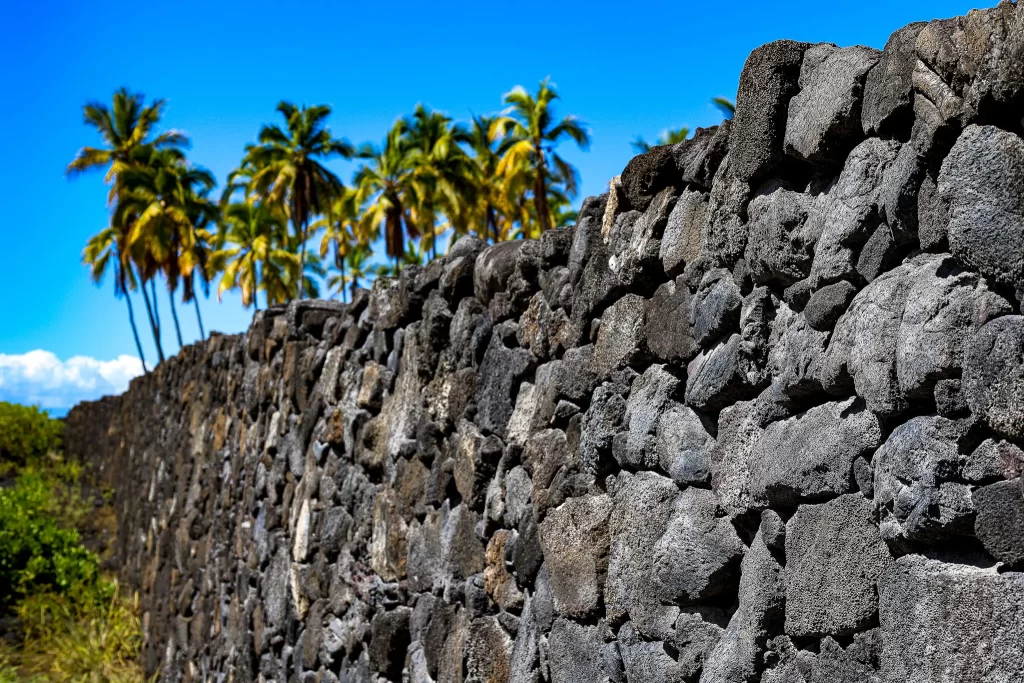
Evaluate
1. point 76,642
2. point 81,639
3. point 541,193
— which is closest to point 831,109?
point 76,642

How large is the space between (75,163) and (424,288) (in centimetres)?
2653

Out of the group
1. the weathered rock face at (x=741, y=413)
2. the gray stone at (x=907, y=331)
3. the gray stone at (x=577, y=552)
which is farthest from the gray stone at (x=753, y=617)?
the gray stone at (x=577, y=552)

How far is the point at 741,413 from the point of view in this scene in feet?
7.43

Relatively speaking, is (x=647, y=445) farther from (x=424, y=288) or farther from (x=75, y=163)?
(x=75, y=163)

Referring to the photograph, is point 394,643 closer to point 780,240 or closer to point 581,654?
point 581,654

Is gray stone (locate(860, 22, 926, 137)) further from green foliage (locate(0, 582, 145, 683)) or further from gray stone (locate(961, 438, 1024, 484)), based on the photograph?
green foliage (locate(0, 582, 145, 683))

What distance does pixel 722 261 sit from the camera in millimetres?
2377

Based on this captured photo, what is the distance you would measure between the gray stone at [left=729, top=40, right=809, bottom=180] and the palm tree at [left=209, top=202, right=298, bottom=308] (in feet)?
98.0

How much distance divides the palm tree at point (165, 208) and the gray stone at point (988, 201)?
89.4 ft

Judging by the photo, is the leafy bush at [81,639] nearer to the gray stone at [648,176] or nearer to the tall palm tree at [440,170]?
the gray stone at [648,176]

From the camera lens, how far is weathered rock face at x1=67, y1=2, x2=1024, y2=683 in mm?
1659

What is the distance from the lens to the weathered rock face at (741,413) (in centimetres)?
166

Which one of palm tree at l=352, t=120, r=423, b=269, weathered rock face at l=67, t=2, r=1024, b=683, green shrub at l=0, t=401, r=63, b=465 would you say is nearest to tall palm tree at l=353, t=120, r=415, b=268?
palm tree at l=352, t=120, r=423, b=269

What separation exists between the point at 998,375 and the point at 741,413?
73 cm
